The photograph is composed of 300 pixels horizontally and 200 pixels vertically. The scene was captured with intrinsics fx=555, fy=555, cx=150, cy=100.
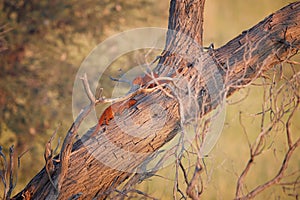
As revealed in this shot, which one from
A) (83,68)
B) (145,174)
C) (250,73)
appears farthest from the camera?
(83,68)

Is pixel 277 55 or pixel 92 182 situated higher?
pixel 277 55

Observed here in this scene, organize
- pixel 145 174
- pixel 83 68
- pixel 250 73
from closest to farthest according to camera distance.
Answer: pixel 145 174
pixel 250 73
pixel 83 68

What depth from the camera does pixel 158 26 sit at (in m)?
4.96

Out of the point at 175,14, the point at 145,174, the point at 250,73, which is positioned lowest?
the point at 145,174

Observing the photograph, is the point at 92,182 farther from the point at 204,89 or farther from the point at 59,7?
the point at 59,7

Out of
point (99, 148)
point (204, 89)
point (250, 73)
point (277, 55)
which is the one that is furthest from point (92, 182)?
point (277, 55)

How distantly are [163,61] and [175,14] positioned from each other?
0.85ft

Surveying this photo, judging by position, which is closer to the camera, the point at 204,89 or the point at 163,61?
the point at 204,89

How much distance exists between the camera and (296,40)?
2.73 meters

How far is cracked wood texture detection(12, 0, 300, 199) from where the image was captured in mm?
2498

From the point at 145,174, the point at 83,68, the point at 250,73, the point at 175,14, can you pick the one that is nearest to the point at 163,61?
the point at 175,14

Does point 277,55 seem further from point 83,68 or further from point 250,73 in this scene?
point 83,68

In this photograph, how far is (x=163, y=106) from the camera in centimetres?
259

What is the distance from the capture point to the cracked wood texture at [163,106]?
2.50 meters
